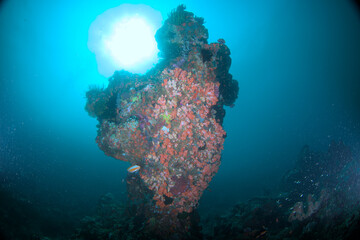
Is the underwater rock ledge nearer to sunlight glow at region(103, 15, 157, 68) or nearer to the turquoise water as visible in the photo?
the turquoise water

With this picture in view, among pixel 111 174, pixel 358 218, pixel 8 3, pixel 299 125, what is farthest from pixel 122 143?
pixel 299 125

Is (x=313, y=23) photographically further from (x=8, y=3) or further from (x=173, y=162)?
(x=8, y=3)

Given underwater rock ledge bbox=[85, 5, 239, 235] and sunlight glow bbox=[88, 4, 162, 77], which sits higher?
sunlight glow bbox=[88, 4, 162, 77]

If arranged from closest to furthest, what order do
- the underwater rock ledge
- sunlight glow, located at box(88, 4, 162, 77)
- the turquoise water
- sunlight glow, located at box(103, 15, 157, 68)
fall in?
1. the underwater rock ledge
2. the turquoise water
3. sunlight glow, located at box(88, 4, 162, 77)
4. sunlight glow, located at box(103, 15, 157, 68)

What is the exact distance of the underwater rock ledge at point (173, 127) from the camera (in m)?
4.83

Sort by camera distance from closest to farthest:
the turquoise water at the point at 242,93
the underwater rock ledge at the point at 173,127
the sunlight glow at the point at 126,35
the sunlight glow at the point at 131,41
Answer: the underwater rock ledge at the point at 173,127
the turquoise water at the point at 242,93
the sunlight glow at the point at 126,35
the sunlight glow at the point at 131,41

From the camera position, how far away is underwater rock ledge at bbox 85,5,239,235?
4.83 meters

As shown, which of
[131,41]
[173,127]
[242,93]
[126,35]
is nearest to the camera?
[173,127]

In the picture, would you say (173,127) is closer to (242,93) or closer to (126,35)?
(126,35)

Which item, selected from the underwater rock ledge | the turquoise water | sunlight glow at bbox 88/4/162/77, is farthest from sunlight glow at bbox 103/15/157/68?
the underwater rock ledge

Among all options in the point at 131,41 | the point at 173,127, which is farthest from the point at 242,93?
the point at 173,127

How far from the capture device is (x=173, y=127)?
496 cm

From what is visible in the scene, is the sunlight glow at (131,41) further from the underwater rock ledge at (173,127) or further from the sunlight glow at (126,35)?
the underwater rock ledge at (173,127)

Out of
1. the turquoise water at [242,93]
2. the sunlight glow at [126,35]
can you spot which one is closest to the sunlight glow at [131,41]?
the sunlight glow at [126,35]
